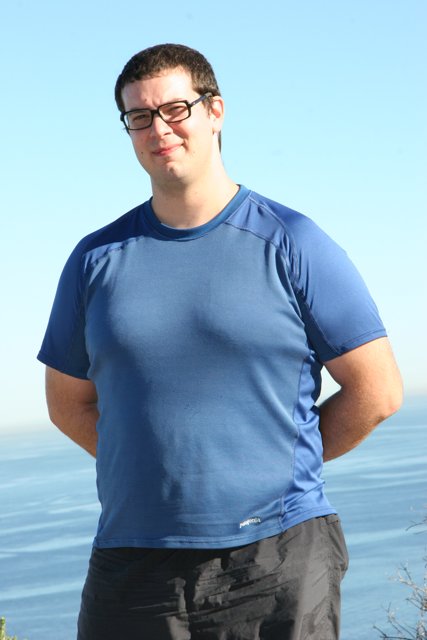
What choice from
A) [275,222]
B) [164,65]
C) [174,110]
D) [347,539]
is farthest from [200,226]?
[347,539]

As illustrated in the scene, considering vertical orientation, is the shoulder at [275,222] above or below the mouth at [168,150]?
below

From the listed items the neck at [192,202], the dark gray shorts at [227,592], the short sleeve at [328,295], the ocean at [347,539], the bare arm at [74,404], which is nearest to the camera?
the dark gray shorts at [227,592]

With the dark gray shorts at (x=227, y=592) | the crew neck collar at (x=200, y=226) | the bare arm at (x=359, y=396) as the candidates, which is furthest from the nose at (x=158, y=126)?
the dark gray shorts at (x=227, y=592)

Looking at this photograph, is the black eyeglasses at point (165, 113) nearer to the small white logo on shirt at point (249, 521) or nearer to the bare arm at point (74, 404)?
the bare arm at point (74, 404)

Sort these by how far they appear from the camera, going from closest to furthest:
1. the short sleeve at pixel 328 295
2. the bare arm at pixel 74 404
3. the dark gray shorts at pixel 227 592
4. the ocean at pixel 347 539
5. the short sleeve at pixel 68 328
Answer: the dark gray shorts at pixel 227 592, the short sleeve at pixel 328 295, the short sleeve at pixel 68 328, the bare arm at pixel 74 404, the ocean at pixel 347 539

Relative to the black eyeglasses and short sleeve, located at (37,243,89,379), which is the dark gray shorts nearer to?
short sleeve, located at (37,243,89,379)

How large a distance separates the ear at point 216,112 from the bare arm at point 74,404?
0.74 m

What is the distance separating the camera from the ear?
2.71 m

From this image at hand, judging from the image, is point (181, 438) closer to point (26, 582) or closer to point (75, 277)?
point (75, 277)

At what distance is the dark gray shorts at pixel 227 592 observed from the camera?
2.40 metres

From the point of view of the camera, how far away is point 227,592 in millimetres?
2400

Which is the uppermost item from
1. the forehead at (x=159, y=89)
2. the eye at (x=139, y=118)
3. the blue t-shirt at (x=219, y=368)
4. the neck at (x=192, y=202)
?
the forehead at (x=159, y=89)

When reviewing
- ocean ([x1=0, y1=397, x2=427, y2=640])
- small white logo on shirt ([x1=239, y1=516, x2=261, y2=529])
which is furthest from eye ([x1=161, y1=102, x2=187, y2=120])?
ocean ([x1=0, y1=397, x2=427, y2=640])

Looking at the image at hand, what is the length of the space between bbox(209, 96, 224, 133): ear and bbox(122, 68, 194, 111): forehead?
9 centimetres
